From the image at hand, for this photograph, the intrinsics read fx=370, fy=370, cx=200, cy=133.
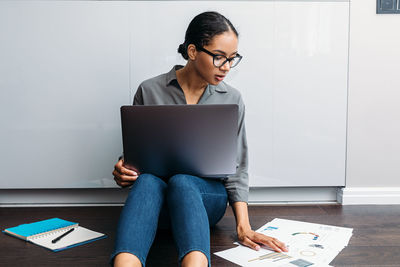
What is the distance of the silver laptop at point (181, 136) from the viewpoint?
4.09 feet

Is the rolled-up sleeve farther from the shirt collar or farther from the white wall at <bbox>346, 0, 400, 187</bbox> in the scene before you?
the white wall at <bbox>346, 0, 400, 187</bbox>

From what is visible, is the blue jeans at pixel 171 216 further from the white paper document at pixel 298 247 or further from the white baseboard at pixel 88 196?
the white baseboard at pixel 88 196

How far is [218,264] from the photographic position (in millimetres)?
1338

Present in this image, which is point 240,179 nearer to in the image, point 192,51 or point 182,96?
point 182,96

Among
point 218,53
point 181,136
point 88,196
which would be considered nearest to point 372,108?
point 218,53

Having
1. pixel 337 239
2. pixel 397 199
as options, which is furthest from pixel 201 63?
pixel 397 199

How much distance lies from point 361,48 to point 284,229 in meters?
1.22

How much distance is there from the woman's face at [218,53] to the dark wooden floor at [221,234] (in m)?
A: 0.69

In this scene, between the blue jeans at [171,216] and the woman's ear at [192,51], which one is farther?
the woman's ear at [192,51]

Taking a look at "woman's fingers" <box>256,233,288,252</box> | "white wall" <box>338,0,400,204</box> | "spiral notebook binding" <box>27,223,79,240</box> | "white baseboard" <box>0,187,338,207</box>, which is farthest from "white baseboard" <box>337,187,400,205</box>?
"spiral notebook binding" <box>27,223,79,240</box>

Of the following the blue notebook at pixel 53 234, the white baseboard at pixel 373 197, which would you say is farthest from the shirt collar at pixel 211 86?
the white baseboard at pixel 373 197

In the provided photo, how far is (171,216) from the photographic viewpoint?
1.24 metres

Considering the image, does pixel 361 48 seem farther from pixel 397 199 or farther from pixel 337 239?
pixel 337 239

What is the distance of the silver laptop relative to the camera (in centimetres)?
125
